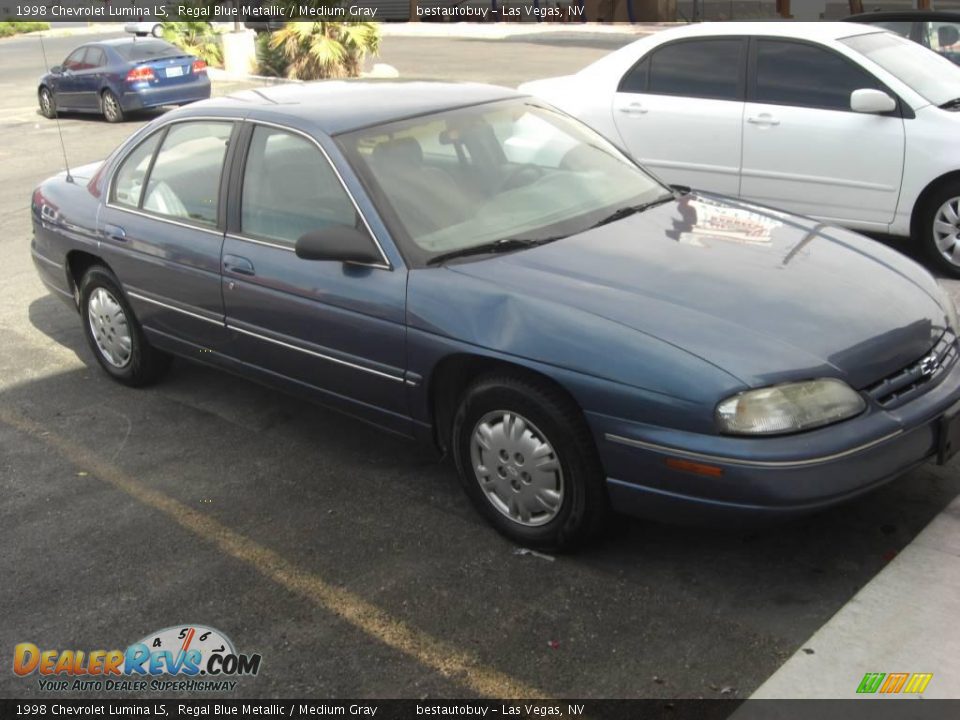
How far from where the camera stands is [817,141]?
723cm

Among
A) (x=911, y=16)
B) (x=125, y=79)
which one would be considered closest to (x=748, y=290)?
(x=911, y=16)

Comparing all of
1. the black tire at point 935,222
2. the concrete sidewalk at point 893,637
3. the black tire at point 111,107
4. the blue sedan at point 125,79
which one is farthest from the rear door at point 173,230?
the black tire at point 111,107

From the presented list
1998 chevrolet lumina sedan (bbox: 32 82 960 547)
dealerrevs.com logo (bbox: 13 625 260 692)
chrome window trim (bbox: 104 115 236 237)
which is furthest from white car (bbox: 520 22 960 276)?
dealerrevs.com logo (bbox: 13 625 260 692)

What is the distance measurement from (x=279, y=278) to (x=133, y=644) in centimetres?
166

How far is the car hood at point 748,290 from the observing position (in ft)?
11.7

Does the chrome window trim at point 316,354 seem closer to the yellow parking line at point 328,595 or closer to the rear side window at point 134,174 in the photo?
the yellow parking line at point 328,595

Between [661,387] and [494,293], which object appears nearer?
[661,387]

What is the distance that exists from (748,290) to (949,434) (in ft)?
Result: 2.72

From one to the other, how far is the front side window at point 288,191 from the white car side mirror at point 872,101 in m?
3.90

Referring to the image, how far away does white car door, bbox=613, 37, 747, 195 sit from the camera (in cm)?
764

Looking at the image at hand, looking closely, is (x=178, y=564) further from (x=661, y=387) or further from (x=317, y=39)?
(x=317, y=39)

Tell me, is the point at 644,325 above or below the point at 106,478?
above

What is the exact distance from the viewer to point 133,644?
12.0ft

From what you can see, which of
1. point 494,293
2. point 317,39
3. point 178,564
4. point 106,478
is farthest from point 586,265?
point 317,39
